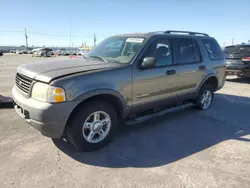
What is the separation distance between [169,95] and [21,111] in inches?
113

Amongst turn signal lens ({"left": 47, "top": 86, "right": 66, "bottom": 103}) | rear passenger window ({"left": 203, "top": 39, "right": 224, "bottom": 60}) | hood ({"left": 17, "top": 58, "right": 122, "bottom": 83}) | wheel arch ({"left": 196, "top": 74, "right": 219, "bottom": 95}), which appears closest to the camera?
turn signal lens ({"left": 47, "top": 86, "right": 66, "bottom": 103})

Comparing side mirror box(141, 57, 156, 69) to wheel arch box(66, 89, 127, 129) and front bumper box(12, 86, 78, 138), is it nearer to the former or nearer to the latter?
wheel arch box(66, 89, 127, 129)

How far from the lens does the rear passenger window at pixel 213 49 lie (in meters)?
5.64

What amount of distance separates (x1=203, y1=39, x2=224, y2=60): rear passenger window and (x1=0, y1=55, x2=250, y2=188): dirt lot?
1917mm

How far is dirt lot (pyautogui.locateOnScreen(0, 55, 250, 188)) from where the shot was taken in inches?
110

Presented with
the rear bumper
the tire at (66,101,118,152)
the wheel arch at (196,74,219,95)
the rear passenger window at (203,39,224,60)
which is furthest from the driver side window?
the rear bumper

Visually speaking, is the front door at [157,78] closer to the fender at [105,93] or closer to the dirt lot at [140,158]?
the fender at [105,93]

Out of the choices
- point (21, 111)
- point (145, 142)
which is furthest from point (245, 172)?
point (21, 111)

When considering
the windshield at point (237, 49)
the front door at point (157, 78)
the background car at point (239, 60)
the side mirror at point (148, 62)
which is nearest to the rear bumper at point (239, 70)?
the background car at point (239, 60)

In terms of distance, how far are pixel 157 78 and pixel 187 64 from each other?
111 centimetres

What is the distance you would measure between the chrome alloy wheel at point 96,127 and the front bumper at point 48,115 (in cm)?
40

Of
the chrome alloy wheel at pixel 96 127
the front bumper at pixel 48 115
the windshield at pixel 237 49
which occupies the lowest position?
the chrome alloy wheel at pixel 96 127

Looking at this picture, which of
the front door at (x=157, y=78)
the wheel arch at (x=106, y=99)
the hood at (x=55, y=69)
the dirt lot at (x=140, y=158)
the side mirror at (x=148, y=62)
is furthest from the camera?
the front door at (x=157, y=78)

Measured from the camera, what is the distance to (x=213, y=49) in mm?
5867
